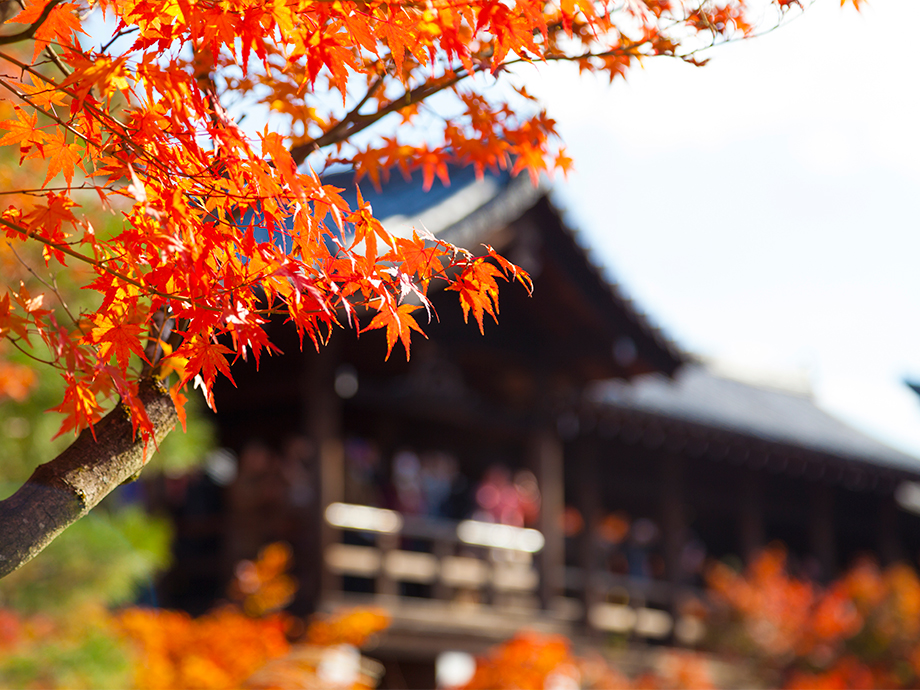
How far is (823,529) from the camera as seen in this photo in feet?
44.1

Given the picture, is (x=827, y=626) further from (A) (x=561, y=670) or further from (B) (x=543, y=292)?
(B) (x=543, y=292)

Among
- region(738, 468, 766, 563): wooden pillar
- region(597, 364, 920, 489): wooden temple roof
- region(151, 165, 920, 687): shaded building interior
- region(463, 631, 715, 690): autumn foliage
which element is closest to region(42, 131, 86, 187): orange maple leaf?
region(151, 165, 920, 687): shaded building interior

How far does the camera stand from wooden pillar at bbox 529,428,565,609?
347 inches

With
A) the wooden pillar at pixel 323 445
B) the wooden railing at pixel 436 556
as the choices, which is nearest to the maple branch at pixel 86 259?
the wooden pillar at pixel 323 445

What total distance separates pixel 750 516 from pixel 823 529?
1631 mm

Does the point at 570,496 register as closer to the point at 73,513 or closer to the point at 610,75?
the point at 610,75

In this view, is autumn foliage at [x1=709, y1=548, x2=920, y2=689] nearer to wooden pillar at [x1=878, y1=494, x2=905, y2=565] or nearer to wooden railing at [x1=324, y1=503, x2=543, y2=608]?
wooden railing at [x1=324, y1=503, x2=543, y2=608]

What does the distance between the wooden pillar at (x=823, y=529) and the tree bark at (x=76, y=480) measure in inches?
492

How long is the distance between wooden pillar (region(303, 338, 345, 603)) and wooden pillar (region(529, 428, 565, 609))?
214 centimetres

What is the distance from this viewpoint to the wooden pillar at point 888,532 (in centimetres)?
1453

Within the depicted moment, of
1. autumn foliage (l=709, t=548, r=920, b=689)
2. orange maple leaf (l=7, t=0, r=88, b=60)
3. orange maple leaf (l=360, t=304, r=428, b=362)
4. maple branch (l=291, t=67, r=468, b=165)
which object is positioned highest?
maple branch (l=291, t=67, r=468, b=165)

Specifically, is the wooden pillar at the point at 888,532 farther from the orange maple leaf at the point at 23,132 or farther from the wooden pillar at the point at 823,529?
the orange maple leaf at the point at 23,132

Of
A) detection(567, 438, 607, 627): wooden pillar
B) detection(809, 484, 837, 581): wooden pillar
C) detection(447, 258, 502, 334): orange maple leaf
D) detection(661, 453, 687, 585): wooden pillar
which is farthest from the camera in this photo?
detection(809, 484, 837, 581): wooden pillar

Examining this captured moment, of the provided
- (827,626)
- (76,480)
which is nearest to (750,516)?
(827,626)
